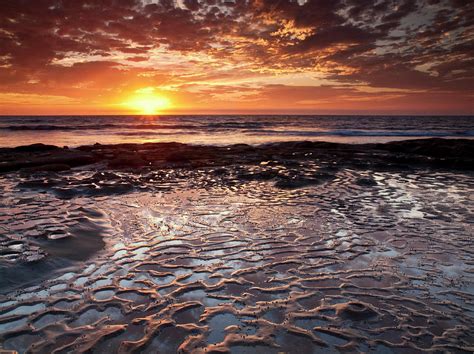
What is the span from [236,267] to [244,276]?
32 centimetres

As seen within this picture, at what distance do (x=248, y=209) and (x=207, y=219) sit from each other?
1.34 meters

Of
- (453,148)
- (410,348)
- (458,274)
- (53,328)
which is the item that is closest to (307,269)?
(410,348)

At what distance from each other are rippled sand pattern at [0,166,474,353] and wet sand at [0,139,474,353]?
0.02m

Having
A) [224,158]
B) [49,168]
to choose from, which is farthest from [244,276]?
[224,158]

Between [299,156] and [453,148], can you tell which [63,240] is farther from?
[453,148]

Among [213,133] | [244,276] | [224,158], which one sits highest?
[213,133]

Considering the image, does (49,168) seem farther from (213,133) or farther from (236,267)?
(213,133)

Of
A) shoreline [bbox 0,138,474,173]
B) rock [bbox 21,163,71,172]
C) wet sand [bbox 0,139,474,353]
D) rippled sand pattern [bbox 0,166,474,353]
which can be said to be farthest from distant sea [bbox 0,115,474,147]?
rippled sand pattern [bbox 0,166,474,353]

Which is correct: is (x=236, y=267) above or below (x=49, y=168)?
below

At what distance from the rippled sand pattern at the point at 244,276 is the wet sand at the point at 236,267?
25 mm

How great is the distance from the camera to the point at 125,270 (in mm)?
5238

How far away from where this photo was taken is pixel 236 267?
209 inches

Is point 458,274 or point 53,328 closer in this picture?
point 53,328

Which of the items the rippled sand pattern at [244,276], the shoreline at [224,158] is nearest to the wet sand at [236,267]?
the rippled sand pattern at [244,276]
